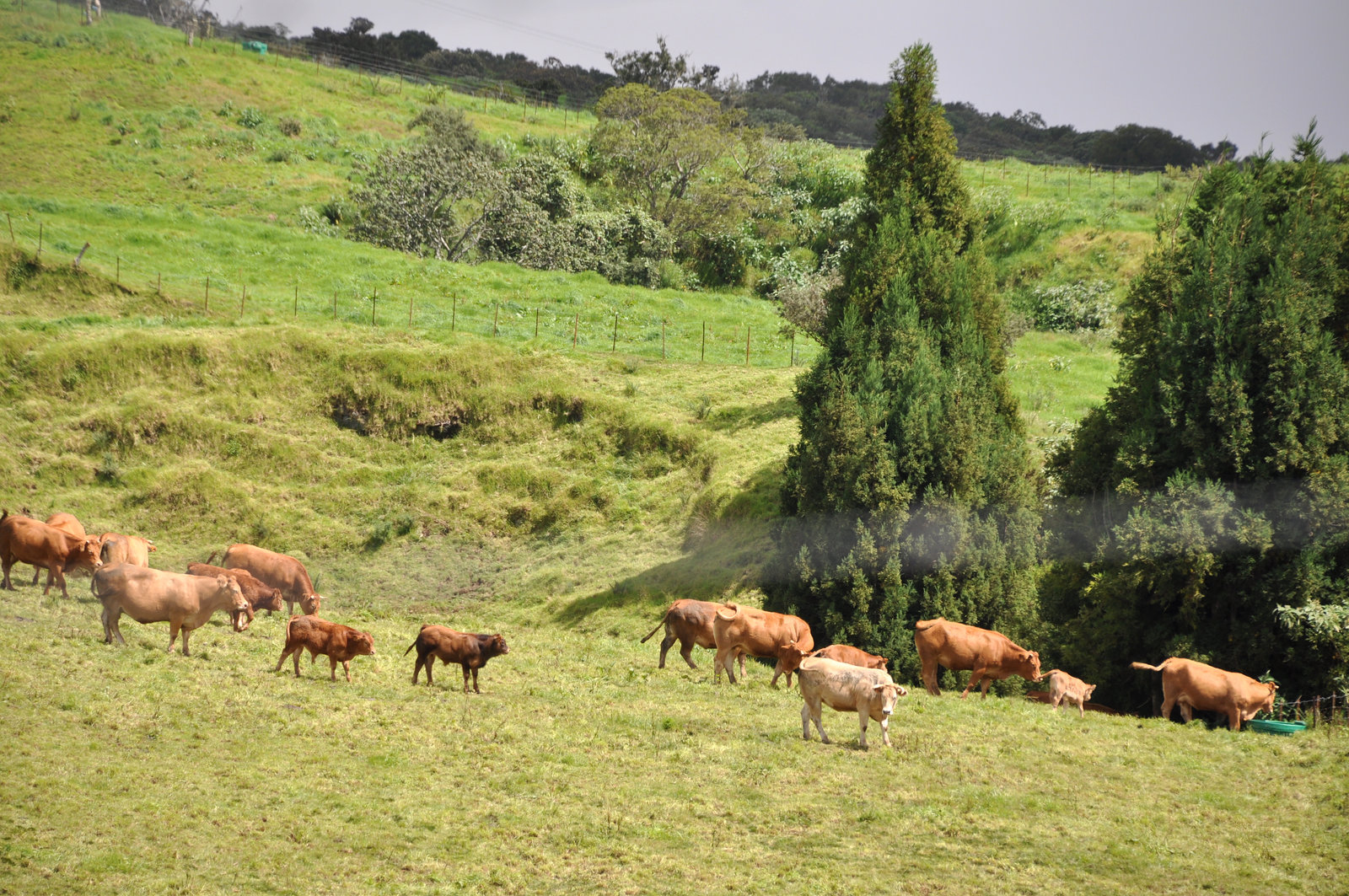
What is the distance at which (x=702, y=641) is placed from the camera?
2064cm

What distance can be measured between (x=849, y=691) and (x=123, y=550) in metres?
16.6

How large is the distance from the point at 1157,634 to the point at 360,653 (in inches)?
616

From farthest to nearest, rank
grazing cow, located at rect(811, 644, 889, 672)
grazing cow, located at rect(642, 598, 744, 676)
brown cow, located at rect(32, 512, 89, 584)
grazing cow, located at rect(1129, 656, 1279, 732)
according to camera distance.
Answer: brown cow, located at rect(32, 512, 89, 584) → grazing cow, located at rect(642, 598, 744, 676) → grazing cow, located at rect(1129, 656, 1279, 732) → grazing cow, located at rect(811, 644, 889, 672)

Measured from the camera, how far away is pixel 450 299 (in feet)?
158

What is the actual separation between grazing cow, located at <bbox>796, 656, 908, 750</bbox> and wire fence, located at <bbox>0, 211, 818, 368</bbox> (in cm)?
2786

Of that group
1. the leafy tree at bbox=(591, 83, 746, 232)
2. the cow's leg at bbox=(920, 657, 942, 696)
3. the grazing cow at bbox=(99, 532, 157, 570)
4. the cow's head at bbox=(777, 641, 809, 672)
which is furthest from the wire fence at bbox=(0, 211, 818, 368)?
the cow's head at bbox=(777, 641, 809, 672)

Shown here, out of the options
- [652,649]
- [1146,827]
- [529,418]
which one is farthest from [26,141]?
[1146,827]

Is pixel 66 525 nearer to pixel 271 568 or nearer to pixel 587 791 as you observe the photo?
pixel 271 568

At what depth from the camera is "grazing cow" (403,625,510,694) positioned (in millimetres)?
17672

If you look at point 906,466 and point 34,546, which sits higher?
point 906,466

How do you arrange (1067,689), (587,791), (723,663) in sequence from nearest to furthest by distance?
1. (587,791)
2. (1067,689)
3. (723,663)

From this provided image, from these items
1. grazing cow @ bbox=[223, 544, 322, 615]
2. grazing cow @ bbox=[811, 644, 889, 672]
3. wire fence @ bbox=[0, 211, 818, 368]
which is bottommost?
grazing cow @ bbox=[223, 544, 322, 615]

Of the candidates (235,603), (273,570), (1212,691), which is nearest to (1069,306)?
(1212,691)

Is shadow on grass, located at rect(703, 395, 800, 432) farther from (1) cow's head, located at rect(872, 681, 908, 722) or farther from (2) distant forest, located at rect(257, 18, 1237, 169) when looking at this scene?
(2) distant forest, located at rect(257, 18, 1237, 169)
